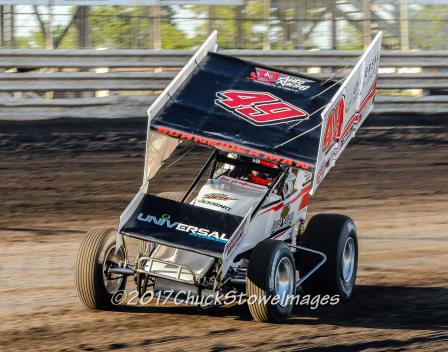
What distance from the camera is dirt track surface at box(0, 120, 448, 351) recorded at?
7219 mm

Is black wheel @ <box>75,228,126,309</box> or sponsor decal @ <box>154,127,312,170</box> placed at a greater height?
sponsor decal @ <box>154,127,312,170</box>

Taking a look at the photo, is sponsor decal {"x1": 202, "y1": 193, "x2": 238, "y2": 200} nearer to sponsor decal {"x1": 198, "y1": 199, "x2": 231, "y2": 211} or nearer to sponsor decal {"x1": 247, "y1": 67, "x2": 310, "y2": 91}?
sponsor decal {"x1": 198, "y1": 199, "x2": 231, "y2": 211}

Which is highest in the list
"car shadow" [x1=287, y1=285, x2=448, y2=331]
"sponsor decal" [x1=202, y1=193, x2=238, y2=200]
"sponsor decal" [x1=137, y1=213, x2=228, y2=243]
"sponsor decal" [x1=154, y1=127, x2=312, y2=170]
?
"sponsor decal" [x1=154, y1=127, x2=312, y2=170]

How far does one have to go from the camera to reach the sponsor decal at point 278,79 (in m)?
9.33

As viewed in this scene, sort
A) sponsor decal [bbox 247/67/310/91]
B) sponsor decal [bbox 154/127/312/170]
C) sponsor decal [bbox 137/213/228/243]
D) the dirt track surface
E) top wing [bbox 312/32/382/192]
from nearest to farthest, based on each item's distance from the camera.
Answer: the dirt track surface < sponsor decal [bbox 137/213/228/243] < sponsor decal [bbox 154/127/312/170] < top wing [bbox 312/32/382/192] < sponsor decal [bbox 247/67/310/91]

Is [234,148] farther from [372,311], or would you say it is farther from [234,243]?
[372,311]

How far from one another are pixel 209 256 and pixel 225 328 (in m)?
0.57

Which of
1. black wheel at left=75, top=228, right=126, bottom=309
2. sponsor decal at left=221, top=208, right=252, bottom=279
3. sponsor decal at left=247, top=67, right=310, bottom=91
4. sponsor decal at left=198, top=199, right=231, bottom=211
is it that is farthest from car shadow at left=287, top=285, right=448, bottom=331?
sponsor decal at left=247, top=67, right=310, bottom=91

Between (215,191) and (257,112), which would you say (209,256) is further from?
(257,112)

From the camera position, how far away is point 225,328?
24.6ft

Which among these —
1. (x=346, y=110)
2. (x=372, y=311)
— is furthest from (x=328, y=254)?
(x=346, y=110)

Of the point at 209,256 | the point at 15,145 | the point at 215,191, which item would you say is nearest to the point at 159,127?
the point at 215,191

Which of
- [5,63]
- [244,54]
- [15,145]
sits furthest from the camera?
[244,54]

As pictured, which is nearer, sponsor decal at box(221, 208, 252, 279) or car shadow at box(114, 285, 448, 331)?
sponsor decal at box(221, 208, 252, 279)
